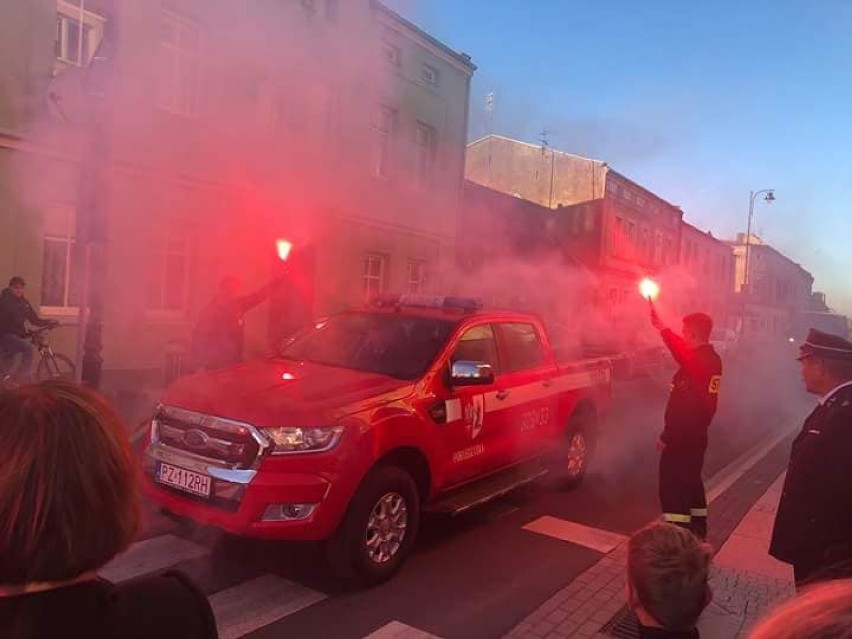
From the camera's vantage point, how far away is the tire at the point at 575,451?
5582 millimetres

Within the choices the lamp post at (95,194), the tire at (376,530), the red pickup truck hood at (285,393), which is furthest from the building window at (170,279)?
the tire at (376,530)

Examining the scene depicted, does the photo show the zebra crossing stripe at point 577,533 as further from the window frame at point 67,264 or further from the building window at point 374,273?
the building window at point 374,273

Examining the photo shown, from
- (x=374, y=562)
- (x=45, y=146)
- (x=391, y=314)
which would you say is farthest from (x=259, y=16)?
(x=374, y=562)

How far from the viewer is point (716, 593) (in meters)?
3.69

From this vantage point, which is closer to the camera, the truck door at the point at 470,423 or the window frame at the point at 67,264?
the truck door at the point at 470,423

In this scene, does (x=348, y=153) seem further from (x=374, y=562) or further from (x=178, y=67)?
(x=374, y=562)

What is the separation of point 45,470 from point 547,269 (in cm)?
1679

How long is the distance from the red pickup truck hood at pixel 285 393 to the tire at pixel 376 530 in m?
0.44

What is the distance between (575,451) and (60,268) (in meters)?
6.67

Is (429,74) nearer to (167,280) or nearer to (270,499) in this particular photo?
(167,280)

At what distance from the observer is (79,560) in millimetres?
Result: 1013

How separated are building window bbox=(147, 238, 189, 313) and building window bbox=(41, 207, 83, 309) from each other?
0.91 meters

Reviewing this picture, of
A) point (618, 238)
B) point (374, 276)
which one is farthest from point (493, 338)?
point (618, 238)

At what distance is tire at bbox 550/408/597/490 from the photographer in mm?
5582
